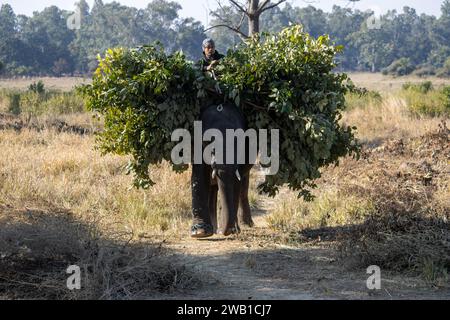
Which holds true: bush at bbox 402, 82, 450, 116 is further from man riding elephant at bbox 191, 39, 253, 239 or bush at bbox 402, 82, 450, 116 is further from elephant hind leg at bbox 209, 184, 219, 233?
man riding elephant at bbox 191, 39, 253, 239

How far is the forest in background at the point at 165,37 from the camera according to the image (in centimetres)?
5662

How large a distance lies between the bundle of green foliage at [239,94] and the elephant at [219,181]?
0.18m

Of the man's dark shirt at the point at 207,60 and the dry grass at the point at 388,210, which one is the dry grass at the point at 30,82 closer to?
the dry grass at the point at 388,210

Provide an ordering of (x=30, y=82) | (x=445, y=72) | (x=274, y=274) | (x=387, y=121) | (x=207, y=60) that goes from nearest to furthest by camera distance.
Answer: (x=274, y=274), (x=207, y=60), (x=387, y=121), (x=30, y=82), (x=445, y=72)

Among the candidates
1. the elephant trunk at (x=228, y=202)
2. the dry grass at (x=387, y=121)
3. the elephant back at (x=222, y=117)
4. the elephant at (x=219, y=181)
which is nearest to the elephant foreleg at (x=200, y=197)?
the elephant at (x=219, y=181)

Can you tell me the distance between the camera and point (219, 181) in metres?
8.55

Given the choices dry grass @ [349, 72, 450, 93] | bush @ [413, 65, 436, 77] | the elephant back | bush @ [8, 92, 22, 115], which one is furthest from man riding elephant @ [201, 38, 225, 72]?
bush @ [413, 65, 436, 77]

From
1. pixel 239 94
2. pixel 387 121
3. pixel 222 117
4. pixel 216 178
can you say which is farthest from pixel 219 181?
pixel 387 121

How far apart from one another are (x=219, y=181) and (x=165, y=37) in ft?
196

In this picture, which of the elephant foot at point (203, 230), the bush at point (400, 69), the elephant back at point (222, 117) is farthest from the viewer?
the bush at point (400, 69)

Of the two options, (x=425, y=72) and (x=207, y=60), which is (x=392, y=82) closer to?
(x=425, y=72)

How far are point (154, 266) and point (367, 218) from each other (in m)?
3.07

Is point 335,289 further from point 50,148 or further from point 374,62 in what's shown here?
point 374,62

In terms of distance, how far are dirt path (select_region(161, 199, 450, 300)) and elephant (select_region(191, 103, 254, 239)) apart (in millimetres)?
247
